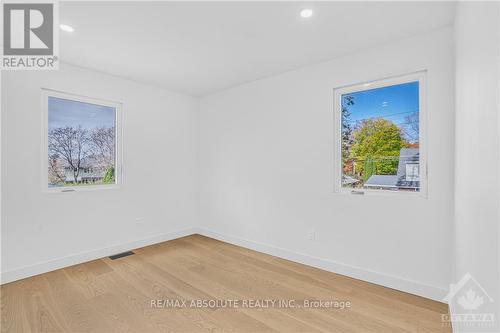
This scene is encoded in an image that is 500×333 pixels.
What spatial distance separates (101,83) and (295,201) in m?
3.26

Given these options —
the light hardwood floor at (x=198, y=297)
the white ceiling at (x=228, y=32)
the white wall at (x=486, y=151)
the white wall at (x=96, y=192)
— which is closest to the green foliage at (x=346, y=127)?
the white ceiling at (x=228, y=32)

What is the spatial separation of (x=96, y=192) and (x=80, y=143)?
72 cm

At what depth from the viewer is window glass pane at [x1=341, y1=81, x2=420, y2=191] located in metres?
2.60

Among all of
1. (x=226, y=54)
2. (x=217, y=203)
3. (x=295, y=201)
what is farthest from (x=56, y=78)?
(x=295, y=201)

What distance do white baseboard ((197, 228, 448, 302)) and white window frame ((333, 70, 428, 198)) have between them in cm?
89

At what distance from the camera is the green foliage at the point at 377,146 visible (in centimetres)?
270

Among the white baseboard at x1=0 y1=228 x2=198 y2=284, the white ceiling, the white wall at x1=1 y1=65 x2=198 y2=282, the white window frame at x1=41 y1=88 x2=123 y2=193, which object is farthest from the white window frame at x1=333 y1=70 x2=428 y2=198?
the white window frame at x1=41 y1=88 x2=123 y2=193

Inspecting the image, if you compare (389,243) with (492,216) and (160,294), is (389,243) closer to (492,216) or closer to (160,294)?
(492,216)

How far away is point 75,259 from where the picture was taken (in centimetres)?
324

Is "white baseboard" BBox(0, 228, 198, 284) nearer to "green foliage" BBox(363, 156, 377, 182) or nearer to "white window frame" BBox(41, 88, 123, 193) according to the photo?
"white window frame" BBox(41, 88, 123, 193)

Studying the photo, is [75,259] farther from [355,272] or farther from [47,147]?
[355,272]

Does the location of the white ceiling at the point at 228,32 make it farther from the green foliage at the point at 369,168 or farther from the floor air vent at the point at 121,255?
the floor air vent at the point at 121,255

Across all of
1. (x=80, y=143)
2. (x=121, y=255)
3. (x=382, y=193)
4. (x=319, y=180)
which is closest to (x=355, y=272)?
(x=382, y=193)

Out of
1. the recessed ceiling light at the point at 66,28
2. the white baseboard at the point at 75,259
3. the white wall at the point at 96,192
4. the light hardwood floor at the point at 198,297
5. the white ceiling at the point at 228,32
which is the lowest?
the light hardwood floor at the point at 198,297
